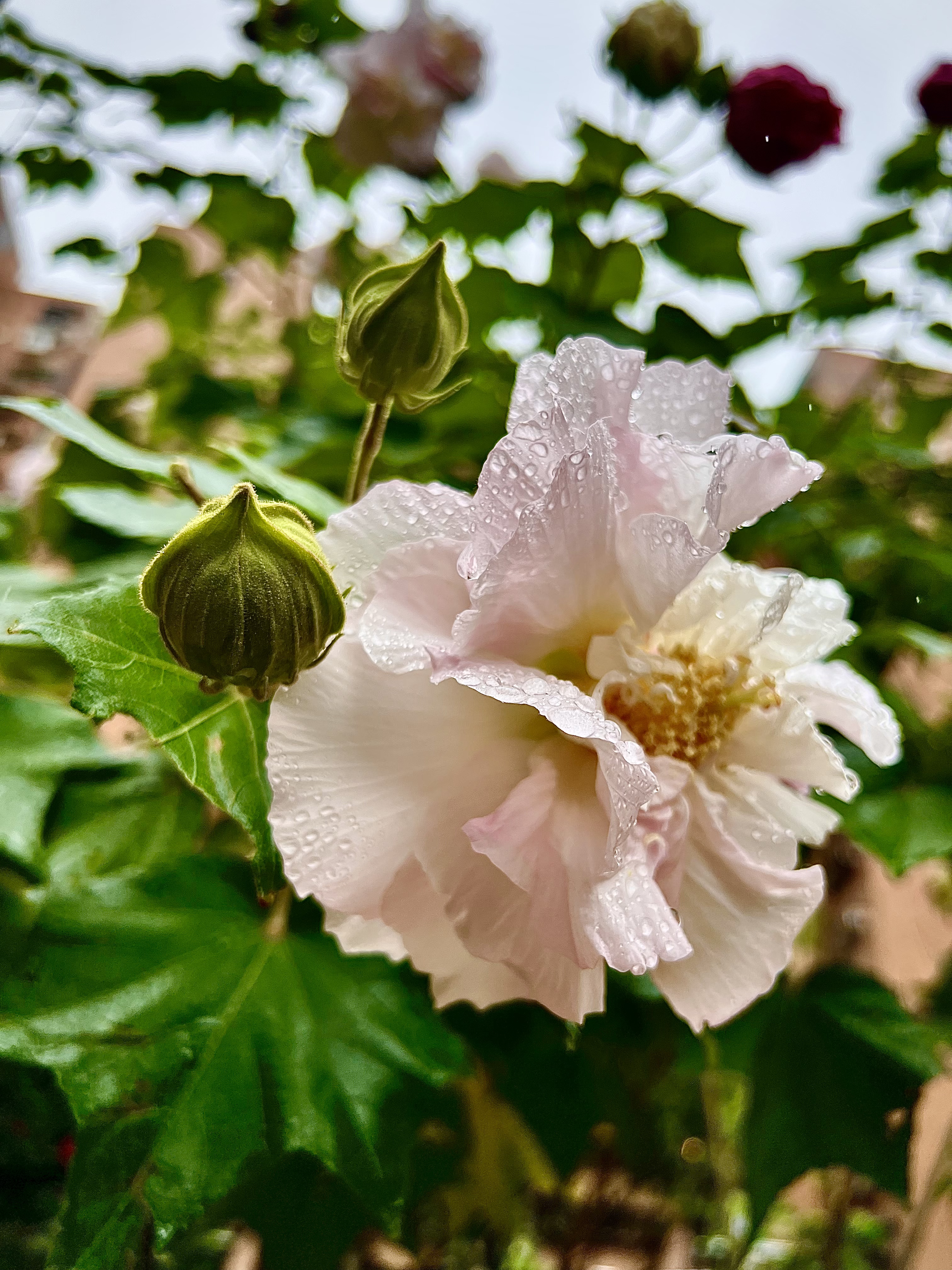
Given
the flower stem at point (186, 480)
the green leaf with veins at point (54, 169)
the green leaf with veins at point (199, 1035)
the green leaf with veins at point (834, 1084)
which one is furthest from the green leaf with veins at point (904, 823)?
the green leaf with veins at point (54, 169)

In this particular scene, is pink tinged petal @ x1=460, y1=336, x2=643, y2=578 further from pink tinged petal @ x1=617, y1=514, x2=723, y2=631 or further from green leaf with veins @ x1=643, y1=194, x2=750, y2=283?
green leaf with veins @ x1=643, y1=194, x2=750, y2=283

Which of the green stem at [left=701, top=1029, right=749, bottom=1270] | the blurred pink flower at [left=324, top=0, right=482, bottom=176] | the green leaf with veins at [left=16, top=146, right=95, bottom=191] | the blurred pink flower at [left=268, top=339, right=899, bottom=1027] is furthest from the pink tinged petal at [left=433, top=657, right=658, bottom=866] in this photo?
the green leaf with veins at [left=16, top=146, right=95, bottom=191]

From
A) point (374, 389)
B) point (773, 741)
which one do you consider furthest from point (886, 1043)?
point (374, 389)

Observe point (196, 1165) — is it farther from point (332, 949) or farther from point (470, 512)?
point (470, 512)

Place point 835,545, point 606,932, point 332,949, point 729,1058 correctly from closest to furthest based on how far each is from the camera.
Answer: point 606,932 < point 332,949 < point 729,1058 < point 835,545

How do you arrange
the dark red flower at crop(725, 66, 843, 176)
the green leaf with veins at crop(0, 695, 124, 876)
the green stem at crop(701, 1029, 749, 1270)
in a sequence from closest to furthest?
1. the green leaf with veins at crop(0, 695, 124, 876)
2. the dark red flower at crop(725, 66, 843, 176)
3. the green stem at crop(701, 1029, 749, 1270)

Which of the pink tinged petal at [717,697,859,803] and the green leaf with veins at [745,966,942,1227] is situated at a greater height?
the pink tinged petal at [717,697,859,803]

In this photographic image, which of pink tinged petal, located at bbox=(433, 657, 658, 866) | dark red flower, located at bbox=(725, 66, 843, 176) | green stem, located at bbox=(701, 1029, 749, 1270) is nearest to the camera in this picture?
pink tinged petal, located at bbox=(433, 657, 658, 866)

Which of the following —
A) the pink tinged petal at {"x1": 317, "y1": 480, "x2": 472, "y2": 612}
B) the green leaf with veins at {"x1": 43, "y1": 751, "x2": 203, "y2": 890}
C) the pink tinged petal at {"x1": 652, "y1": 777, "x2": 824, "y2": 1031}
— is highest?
the pink tinged petal at {"x1": 317, "y1": 480, "x2": 472, "y2": 612}
